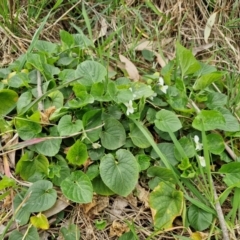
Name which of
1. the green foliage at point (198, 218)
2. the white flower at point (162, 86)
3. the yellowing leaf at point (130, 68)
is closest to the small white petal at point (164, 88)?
the white flower at point (162, 86)

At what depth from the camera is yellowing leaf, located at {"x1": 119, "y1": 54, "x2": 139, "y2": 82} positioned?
1.76 m

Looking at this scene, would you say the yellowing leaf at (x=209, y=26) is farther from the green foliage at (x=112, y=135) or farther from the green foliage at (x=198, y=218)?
the green foliage at (x=198, y=218)

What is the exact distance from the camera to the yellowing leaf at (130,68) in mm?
1760

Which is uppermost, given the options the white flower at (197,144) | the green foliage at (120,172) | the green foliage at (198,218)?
the green foliage at (120,172)

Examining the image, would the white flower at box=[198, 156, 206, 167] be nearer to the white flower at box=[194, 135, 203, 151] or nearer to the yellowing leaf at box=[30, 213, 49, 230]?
the white flower at box=[194, 135, 203, 151]

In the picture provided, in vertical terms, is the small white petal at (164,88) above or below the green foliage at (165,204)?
above

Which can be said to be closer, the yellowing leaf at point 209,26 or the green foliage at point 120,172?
the green foliage at point 120,172

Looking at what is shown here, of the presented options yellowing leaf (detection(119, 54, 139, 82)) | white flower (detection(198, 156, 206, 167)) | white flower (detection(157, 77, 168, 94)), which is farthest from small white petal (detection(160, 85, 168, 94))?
white flower (detection(198, 156, 206, 167))

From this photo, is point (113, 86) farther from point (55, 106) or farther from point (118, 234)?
point (118, 234)

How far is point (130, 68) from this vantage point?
179cm

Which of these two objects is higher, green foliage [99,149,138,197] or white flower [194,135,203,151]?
green foliage [99,149,138,197]

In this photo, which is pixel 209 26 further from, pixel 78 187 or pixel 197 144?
pixel 78 187

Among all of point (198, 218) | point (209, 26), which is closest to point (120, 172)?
point (198, 218)

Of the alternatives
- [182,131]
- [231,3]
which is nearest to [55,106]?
[182,131]
